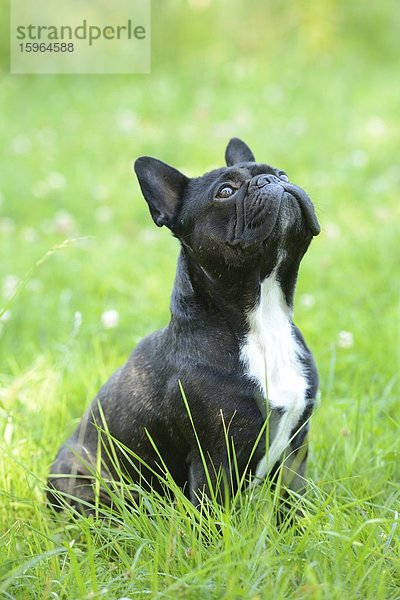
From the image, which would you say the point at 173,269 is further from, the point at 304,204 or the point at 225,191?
the point at 304,204

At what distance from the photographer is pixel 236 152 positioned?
3504 millimetres

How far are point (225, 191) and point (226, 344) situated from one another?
0.57 metres

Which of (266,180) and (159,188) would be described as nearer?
(266,180)

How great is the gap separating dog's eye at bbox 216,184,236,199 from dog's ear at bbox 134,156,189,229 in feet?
0.77

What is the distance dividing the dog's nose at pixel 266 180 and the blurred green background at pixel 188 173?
2.38 ft

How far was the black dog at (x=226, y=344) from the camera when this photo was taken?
9.25ft

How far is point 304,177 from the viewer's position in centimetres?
800

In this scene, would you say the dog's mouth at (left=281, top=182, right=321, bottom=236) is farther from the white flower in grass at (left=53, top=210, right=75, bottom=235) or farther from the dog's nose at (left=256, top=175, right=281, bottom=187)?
the white flower in grass at (left=53, top=210, right=75, bottom=235)

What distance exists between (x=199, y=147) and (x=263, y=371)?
20.7 feet

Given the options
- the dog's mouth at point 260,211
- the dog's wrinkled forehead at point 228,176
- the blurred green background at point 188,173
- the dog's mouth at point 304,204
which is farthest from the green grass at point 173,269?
the dog's mouth at point 304,204

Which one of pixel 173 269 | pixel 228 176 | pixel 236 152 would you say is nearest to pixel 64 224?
pixel 173 269

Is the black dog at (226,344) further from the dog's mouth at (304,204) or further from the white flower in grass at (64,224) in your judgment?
the white flower in grass at (64,224)

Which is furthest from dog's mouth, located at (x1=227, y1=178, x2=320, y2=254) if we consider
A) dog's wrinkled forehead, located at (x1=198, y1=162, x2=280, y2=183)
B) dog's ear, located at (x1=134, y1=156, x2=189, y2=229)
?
dog's ear, located at (x1=134, y1=156, x2=189, y2=229)

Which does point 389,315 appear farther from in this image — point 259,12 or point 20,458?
point 259,12
